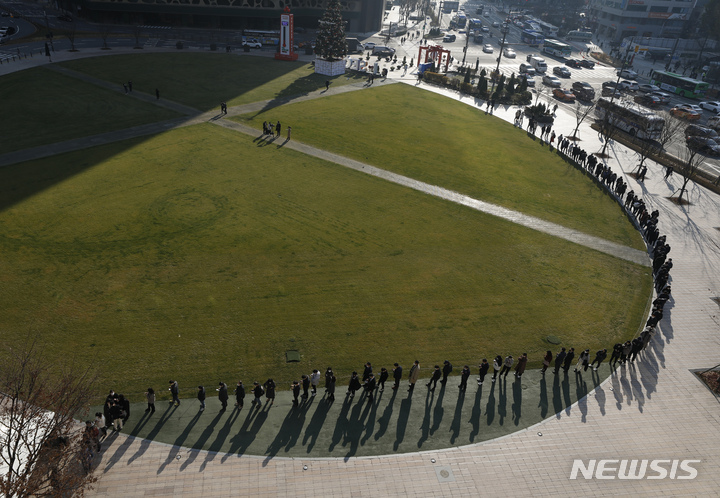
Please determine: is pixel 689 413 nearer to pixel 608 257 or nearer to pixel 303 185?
pixel 608 257

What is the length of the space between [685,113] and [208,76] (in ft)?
196

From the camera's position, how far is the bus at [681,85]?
7325 centimetres

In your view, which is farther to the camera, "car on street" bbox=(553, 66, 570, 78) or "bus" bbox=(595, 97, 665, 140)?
"car on street" bbox=(553, 66, 570, 78)

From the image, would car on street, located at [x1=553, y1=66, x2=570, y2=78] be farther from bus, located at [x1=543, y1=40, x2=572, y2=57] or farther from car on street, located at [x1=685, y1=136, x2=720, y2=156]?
car on street, located at [x1=685, y1=136, x2=720, y2=156]

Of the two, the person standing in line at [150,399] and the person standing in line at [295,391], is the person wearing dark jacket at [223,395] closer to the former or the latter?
the person standing in line at [150,399]

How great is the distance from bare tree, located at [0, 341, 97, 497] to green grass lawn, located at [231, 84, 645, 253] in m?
29.3

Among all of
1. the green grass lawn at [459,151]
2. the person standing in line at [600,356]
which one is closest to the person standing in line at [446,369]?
the person standing in line at [600,356]

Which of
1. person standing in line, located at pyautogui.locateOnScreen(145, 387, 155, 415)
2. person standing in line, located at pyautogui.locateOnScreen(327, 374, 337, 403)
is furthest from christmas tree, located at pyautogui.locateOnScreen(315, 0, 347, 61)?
person standing in line, located at pyautogui.locateOnScreen(145, 387, 155, 415)

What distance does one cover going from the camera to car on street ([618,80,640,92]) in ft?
246

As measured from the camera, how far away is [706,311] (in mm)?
27328

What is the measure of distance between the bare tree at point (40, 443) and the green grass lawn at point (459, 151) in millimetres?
29327

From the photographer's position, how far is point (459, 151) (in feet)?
149

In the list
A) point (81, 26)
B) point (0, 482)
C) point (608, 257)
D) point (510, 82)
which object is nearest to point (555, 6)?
point (510, 82)

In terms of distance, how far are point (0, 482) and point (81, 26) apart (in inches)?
3568
